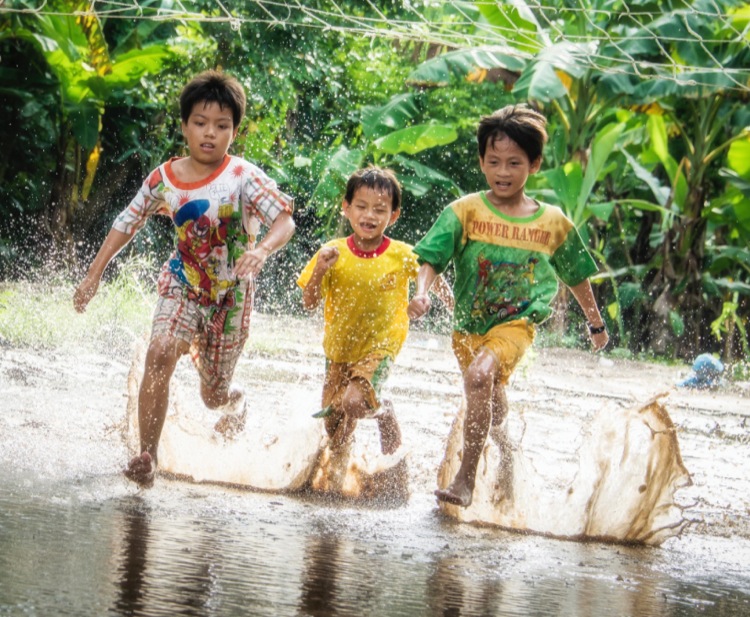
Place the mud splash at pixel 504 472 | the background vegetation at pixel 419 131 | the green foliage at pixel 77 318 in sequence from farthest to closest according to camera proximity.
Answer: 1. the background vegetation at pixel 419 131
2. the green foliage at pixel 77 318
3. the mud splash at pixel 504 472

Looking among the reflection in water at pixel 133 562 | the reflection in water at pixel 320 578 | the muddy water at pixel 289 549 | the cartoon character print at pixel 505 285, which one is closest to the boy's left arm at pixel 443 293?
the cartoon character print at pixel 505 285

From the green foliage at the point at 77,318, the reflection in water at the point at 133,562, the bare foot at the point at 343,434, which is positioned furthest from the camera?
the green foliage at the point at 77,318

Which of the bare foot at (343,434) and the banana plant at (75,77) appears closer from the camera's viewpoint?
the bare foot at (343,434)

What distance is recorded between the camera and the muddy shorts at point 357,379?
461 cm

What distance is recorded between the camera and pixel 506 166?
14.6 feet

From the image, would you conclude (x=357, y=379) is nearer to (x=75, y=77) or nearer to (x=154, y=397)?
(x=154, y=397)

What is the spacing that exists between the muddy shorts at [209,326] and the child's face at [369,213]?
1.70ft

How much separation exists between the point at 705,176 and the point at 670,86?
1719mm

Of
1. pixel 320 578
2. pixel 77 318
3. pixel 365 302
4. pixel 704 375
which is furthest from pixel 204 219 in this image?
pixel 704 375

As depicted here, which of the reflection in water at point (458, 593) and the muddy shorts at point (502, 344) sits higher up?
the muddy shorts at point (502, 344)

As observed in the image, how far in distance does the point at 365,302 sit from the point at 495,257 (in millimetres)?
553

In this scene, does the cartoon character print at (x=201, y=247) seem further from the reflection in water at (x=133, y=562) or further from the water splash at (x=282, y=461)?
the reflection in water at (x=133, y=562)

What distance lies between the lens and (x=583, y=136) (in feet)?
44.2

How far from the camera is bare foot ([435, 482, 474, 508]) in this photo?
13.4 feet
